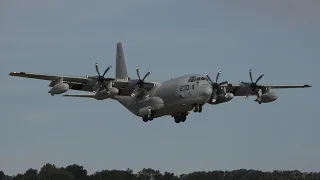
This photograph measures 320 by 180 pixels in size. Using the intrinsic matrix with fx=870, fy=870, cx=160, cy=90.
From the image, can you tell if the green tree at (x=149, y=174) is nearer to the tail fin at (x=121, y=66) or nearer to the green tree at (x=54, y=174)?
the green tree at (x=54, y=174)

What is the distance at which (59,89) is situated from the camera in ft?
287

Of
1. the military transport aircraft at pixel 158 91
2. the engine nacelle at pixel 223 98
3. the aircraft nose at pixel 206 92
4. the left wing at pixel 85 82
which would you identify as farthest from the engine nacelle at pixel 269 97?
the left wing at pixel 85 82

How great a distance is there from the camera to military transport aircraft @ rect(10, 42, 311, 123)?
91312 mm

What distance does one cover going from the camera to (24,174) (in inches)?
5074

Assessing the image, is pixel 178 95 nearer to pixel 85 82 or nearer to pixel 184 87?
pixel 184 87

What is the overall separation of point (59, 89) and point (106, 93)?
563 centimetres

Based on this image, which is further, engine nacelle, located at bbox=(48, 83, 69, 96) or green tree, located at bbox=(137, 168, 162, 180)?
green tree, located at bbox=(137, 168, 162, 180)

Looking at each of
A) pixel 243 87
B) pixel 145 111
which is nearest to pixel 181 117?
pixel 145 111

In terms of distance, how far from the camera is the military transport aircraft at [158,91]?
91312mm

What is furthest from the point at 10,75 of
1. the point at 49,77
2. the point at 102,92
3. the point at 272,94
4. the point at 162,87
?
the point at 272,94

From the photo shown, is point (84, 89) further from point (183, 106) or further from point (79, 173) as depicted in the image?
point (79, 173)

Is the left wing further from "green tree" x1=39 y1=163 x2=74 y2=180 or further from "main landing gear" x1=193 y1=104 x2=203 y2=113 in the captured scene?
"green tree" x1=39 y1=163 x2=74 y2=180

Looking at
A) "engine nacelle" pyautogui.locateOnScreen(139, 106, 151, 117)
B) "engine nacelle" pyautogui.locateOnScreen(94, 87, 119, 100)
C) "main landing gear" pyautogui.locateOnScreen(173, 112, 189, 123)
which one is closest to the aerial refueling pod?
"engine nacelle" pyautogui.locateOnScreen(94, 87, 119, 100)

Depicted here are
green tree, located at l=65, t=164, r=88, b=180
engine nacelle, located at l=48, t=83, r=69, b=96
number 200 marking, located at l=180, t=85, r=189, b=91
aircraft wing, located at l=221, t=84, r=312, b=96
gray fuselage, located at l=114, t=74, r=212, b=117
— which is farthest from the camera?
green tree, located at l=65, t=164, r=88, b=180
